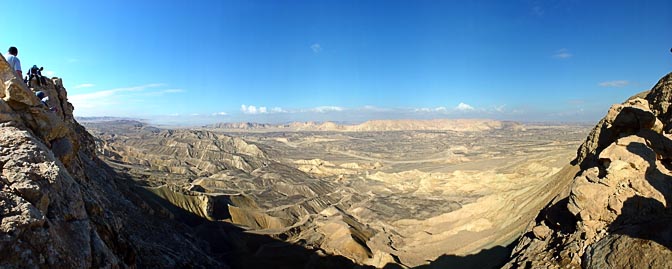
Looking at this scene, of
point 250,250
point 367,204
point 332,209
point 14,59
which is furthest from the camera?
point 367,204

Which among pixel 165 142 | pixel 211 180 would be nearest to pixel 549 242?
pixel 211 180

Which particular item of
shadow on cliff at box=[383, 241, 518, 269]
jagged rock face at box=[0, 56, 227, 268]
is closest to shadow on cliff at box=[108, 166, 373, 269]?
shadow on cliff at box=[383, 241, 518, 269]

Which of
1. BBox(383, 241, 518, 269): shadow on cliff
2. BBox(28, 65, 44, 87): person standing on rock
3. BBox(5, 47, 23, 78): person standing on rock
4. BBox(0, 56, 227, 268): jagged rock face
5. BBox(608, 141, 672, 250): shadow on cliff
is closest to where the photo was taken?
BBox(0, 56, 227, 268): jagged rock face

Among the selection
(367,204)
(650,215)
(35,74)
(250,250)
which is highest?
(35,74)

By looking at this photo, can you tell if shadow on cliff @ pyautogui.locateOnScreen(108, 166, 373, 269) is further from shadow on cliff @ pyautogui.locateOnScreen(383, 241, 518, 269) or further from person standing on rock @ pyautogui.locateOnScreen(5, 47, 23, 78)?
person standing on rock @ pyautogui.locateOnScreen(5, 47, 23, 78)

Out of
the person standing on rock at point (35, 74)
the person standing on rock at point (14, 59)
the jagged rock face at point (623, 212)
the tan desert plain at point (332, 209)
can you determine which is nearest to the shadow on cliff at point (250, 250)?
the tan desert plain at point (332, 209)

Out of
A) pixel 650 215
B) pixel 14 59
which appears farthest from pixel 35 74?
pixel 650 215

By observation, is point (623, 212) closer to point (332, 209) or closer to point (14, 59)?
point (14, 59)

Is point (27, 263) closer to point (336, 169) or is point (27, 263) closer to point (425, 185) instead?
point (425, 185)
